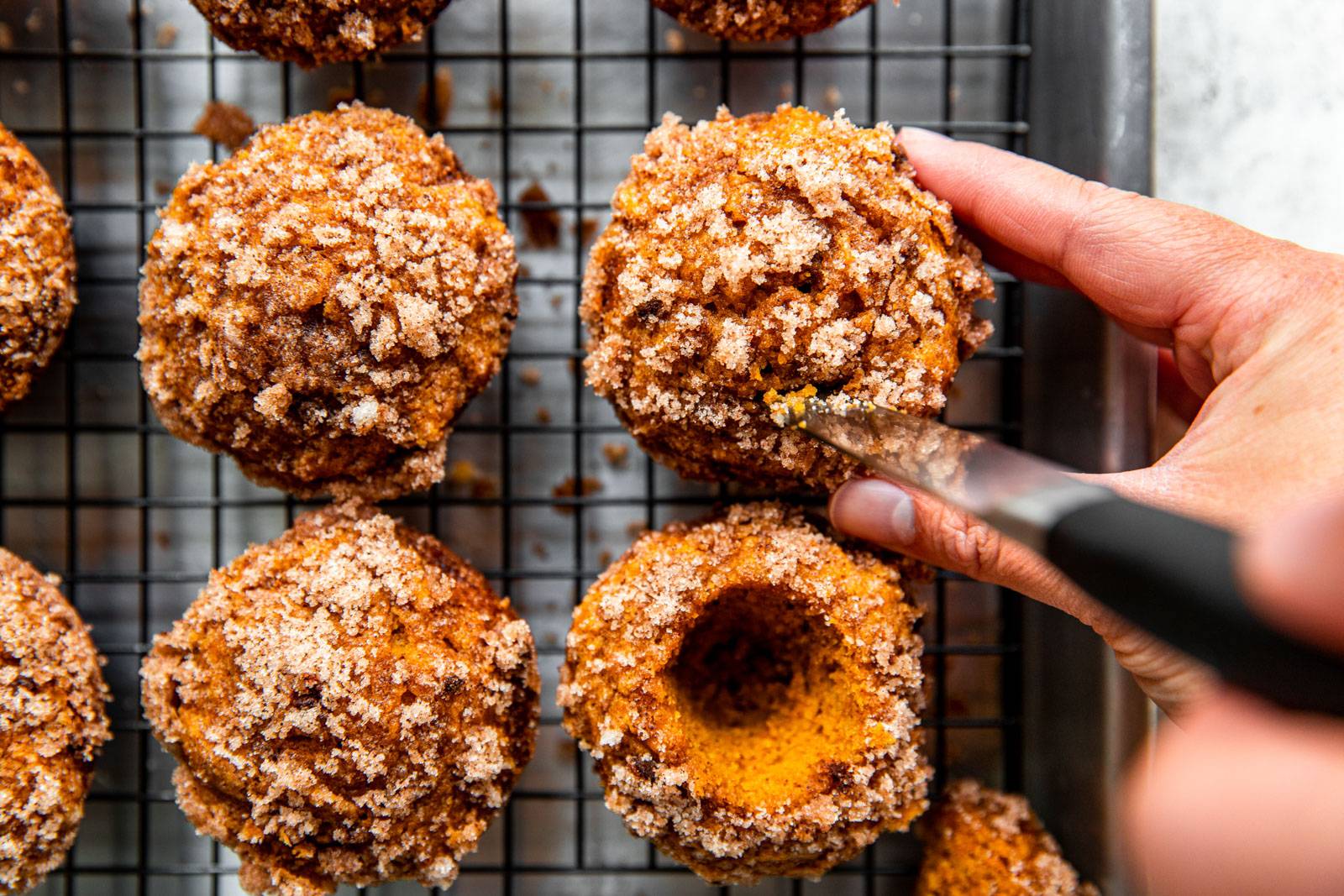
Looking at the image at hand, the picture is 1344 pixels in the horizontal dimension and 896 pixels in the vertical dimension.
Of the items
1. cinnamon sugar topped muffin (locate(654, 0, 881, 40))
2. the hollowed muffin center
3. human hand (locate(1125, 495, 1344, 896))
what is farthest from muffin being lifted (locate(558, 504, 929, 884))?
cinnamon sugar topped muffin (locate(654, 0, 881, 40))

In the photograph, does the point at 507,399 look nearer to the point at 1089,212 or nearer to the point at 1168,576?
the point at 1089,212

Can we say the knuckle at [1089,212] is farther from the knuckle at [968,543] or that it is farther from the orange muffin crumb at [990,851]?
the orange muffin crumb at [990,851]

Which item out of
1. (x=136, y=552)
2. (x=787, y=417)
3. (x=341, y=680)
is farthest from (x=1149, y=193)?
(x=136, y=552)

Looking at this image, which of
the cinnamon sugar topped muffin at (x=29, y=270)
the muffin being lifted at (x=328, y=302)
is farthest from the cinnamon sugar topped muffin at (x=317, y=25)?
the cinnamon sugar topped muffin at (x=29, y=270)

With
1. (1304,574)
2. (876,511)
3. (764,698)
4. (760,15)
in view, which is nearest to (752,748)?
(764,698)

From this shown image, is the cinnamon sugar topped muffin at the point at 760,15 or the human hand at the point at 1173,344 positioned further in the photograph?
the cinnamon sugar topped muffin at the point at 760,15

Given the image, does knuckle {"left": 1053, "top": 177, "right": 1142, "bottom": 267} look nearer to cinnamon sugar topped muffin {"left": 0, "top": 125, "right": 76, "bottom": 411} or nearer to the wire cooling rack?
the wire cooling rack
